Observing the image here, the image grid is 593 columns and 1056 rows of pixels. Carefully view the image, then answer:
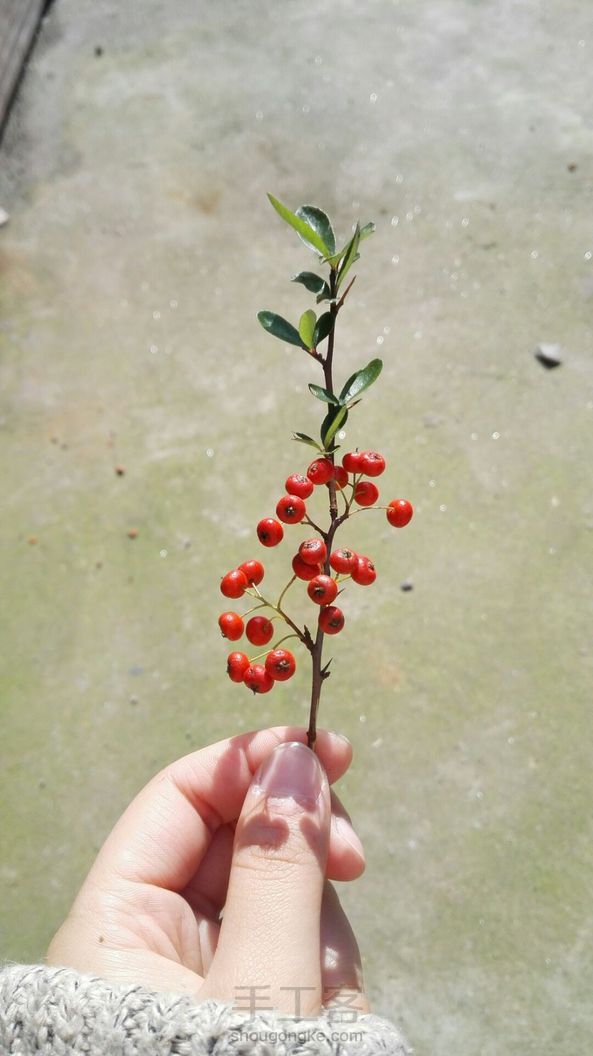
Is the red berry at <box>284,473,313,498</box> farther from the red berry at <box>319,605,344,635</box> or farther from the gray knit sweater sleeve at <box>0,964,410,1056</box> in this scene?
the gray knit sweater sleeve at <box>0,964,410,1056</box>

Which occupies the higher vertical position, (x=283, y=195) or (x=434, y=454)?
(x=283, y=195)

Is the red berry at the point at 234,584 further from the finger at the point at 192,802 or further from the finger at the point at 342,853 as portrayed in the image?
the finger at the point at 342,853

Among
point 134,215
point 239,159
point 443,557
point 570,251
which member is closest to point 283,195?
point 239,159

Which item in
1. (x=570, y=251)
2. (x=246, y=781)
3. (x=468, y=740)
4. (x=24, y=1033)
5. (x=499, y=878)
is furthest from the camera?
(x=570, y=251)

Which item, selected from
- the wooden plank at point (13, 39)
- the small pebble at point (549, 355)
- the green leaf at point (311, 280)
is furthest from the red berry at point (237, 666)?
the wooden plank at point (13, 39)

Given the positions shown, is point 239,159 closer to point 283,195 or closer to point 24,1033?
point 283,195

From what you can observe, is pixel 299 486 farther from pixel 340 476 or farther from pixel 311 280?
pixel 311 280

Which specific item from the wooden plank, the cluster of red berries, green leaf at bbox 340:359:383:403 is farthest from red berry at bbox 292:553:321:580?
the wooden plank
